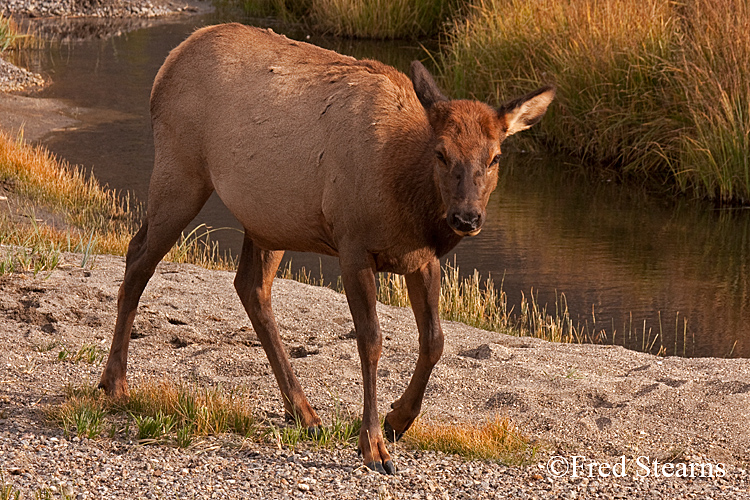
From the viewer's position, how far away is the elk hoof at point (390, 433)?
5.48 metres

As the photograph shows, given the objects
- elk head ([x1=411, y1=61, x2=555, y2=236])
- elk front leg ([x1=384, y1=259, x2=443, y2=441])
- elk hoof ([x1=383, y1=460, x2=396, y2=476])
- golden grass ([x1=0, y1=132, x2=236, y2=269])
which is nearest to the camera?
elk head ([x1=411, y1=61, x2=555, y2=236])

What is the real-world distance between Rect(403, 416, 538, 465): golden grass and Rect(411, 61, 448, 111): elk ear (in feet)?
5.50

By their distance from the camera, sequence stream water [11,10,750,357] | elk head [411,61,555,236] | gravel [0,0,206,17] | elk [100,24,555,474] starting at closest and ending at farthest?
elk head [411,61,555,236] → elk [100,24,555,474] → stream water [11,10,750,357] → gravel [0,0,206,17]

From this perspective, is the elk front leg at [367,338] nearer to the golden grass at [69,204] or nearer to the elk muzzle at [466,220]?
the elk muzzle at [466,220]

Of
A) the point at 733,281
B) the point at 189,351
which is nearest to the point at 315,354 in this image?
the point at 189,351

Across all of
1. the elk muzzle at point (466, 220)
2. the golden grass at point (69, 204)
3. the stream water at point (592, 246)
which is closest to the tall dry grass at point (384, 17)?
the stream water at point (592, 246)

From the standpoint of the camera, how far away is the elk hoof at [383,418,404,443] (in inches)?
216

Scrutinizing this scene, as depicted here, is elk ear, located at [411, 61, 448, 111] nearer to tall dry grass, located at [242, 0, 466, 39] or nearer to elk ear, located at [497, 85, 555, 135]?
elk ear, located at [497, 85, 555, 135]

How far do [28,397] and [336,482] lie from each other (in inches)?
75.8

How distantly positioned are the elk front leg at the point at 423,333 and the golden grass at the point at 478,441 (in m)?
0.14

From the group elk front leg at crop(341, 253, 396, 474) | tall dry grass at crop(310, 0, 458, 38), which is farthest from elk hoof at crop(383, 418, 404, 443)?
tall dry grass at crop(310, 0, 458, 38)

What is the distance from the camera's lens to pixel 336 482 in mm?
4938

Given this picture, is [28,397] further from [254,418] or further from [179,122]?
A: [179,122]

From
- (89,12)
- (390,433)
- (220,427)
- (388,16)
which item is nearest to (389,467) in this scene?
(390,433)
